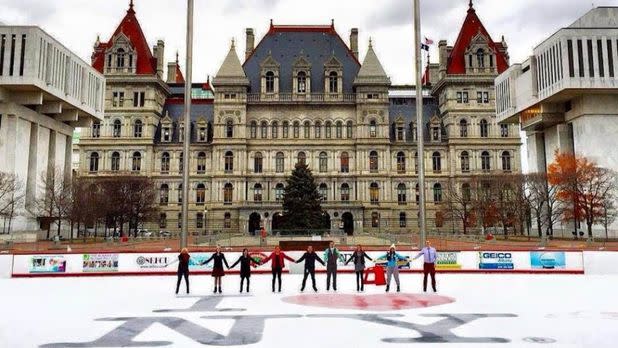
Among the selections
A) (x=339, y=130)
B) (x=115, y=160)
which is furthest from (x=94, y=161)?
(x=339, y=130)

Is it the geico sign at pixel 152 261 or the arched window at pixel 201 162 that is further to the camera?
the arched window at pixel 201 162

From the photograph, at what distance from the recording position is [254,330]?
443 inches

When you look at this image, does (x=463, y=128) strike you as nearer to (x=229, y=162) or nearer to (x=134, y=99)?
(x=229, y=162)

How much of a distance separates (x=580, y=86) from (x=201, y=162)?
48.8 metres

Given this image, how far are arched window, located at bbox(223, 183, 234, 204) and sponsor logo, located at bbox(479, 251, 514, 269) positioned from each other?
49872mm

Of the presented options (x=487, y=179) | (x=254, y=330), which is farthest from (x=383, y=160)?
(x=254, y=330)

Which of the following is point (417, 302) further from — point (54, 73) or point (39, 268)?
point (54, 73)

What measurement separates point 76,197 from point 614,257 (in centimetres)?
4620

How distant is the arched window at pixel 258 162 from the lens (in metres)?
72.3

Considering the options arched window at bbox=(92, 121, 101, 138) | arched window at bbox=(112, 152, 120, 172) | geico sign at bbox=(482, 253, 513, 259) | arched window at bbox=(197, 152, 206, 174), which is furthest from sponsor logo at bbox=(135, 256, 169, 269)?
arched window at bbox=(92, 121, 101, 138)

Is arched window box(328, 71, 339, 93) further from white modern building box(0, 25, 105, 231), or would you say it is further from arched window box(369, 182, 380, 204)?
white modern building box(0, 25, 105, 231)

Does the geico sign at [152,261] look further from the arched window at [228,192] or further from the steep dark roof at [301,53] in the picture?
the steep dark roof at [301,53]

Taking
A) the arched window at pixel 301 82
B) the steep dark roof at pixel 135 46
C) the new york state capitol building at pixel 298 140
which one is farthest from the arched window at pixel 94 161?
the arched window at pixel 301 82

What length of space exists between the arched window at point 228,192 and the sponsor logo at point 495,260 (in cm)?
4987
